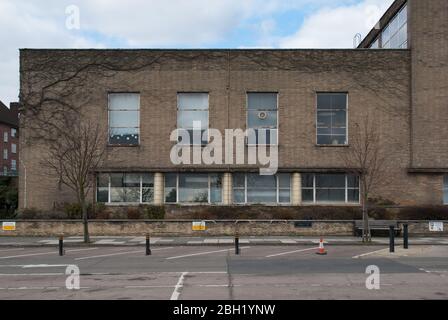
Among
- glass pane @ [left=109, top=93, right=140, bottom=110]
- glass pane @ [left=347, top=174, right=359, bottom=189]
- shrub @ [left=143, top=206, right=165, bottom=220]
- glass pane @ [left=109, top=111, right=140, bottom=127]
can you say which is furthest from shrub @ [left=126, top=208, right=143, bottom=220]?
glass pane @ [left=347, top=174, right=359, bottom=189]

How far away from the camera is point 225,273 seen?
1478cm

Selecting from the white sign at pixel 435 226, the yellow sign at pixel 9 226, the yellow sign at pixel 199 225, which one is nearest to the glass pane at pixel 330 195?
the white sign at pixel 435 226

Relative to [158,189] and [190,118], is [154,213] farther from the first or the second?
[190,118]

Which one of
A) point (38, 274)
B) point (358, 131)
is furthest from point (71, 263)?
point (358, 131)

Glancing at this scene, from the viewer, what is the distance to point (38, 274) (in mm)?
15070

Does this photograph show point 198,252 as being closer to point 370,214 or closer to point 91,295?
point 91,295

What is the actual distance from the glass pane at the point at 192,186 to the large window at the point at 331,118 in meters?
7.74

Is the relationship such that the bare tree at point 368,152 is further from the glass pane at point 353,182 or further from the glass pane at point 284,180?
the glass pane at point 284,180

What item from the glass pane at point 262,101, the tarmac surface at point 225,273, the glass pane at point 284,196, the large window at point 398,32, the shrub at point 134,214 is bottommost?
the tarmac surface at point 225,273

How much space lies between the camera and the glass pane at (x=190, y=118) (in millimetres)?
32750

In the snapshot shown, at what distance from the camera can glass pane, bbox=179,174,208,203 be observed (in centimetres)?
3269

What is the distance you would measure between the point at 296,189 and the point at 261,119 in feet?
16.2

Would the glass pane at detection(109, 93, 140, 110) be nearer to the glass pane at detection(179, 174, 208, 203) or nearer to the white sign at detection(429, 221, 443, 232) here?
the glass pane at detection(179, 174, 208, 203)

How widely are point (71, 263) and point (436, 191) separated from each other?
23130 mm
